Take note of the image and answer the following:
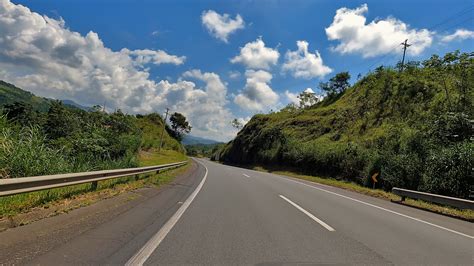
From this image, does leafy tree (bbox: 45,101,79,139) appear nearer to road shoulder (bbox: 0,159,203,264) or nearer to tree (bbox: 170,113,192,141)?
road shoulder (bbox: 0,159,203,264)

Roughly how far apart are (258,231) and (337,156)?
3029 cm

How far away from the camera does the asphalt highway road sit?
5.10 metres

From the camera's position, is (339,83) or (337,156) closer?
(337,156)

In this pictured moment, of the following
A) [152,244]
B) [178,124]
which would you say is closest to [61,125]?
[152,244]

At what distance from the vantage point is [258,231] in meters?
7.12

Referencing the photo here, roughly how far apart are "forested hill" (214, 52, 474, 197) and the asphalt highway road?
1011cm

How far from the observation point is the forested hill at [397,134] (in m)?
19.0

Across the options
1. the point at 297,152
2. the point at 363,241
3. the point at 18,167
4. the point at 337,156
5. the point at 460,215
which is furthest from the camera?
the point at 297,152

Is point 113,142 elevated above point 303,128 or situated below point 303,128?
below

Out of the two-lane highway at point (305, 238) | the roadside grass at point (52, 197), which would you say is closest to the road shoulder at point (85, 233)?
the two-lane highway at point (305, 238)

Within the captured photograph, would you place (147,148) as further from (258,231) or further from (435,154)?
(258,231)

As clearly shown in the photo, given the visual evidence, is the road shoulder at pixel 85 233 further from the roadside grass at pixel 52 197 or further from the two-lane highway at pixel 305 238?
the roadside grass at pixel 52 197

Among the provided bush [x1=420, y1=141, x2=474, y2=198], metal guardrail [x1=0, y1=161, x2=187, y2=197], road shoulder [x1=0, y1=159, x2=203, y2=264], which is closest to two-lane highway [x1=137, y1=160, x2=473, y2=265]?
road shoulder [x1=0, y1=159, x2=203, y2=264]

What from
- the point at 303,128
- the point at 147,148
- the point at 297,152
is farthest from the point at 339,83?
the point at 147,148
